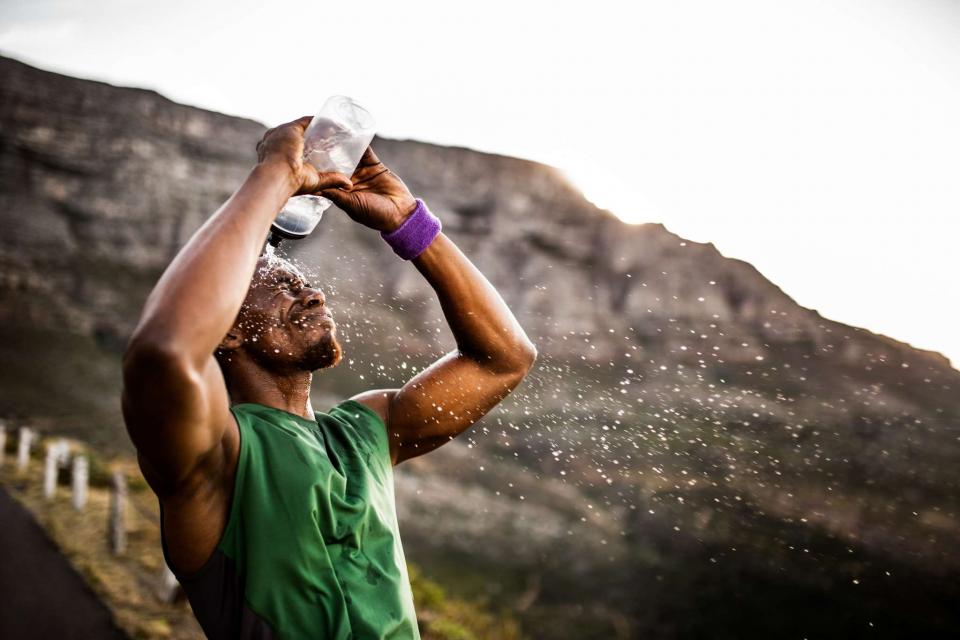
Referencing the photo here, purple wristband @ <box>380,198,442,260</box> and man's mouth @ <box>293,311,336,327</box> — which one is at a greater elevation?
purple wristband @ <box>380,198,442,260</box>

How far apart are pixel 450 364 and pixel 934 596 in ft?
46.2

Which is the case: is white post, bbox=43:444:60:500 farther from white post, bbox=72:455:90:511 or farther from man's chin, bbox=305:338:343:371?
man's chin, bbox=305:338:343:371

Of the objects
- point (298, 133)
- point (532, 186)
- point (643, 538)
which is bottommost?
point (643, 538)

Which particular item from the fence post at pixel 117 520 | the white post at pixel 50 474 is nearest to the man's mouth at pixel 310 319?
the fence post at pixel 117 520

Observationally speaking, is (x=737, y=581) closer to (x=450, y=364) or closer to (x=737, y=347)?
(x=737, y=347)

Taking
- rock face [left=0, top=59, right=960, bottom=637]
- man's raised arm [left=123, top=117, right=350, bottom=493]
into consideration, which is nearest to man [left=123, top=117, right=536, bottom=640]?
man's raised arm [left=123, top=117, right=350, bottom=493]

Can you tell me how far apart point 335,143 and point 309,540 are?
1132 millimetres

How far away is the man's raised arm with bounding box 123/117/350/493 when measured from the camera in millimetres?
1195

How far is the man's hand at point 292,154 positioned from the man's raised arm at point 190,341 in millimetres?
82

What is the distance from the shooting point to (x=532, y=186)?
20703 mm

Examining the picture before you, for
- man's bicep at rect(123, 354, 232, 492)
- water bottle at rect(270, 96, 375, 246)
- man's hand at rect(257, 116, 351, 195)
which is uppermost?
water bottle at rect(270, 96, 375, 246)

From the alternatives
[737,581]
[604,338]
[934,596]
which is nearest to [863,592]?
[934,596]

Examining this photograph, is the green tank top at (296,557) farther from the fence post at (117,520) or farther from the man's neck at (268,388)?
the fence post at (117,520)

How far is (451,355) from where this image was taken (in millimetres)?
2234
